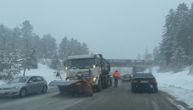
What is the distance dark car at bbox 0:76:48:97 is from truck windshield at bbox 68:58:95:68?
9.27ft

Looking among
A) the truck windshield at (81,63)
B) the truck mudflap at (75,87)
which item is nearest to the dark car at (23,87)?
the truck mudflap at (75,87)

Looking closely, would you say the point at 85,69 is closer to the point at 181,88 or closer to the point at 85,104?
the point at 85,104

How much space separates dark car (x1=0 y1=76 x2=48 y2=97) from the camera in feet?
73.5

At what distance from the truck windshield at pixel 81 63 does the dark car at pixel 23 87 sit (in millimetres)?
2825

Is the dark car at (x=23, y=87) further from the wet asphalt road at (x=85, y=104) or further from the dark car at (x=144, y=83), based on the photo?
the dark car at (x=144, y=83)

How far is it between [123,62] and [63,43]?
41060 mm

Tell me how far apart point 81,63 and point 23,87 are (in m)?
6.13

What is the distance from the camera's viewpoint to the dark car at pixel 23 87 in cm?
2241

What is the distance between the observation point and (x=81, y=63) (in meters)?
27.9

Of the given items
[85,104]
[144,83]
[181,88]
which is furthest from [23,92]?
[181,88]

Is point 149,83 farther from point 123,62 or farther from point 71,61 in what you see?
point 123,62

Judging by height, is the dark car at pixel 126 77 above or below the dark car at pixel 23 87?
above

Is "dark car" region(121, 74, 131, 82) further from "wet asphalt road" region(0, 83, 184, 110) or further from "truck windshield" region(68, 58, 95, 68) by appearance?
"wet asphalt road" region(0, 83, 184, 110)

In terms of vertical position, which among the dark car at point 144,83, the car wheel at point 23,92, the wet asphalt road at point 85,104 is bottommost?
the wet asphalt road at point 85,104
